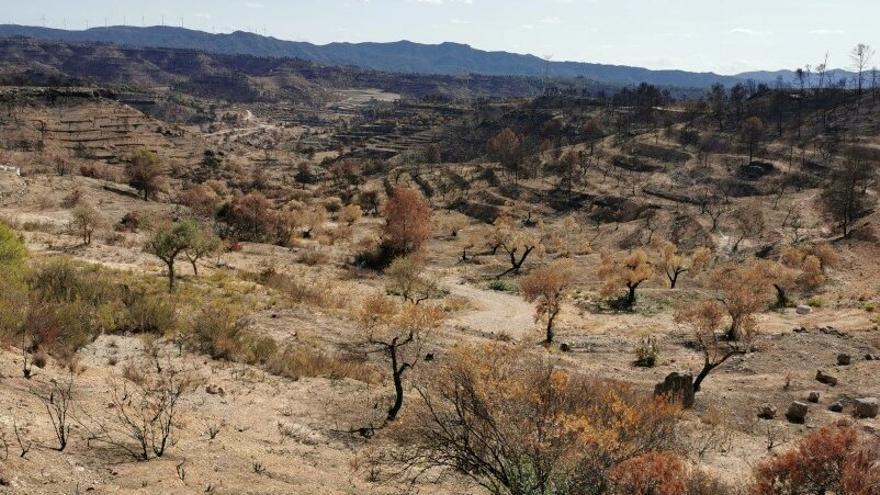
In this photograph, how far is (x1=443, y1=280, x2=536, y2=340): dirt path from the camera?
4000 centimetres

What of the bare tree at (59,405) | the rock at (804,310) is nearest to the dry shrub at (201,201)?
the bare tree at (59,405)

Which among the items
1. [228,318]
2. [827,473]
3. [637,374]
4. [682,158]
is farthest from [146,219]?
[682,158]

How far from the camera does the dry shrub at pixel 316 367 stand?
24.4 meters

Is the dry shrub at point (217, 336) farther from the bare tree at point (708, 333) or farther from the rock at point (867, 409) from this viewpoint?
the rock at point (867, 409)

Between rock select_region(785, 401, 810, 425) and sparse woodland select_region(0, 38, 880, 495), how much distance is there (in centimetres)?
12

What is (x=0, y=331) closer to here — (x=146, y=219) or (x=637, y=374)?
(x=637, y=374)

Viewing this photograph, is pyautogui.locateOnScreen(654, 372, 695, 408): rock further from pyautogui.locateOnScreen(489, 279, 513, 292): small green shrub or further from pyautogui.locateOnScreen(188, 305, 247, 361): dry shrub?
pyautogui.locateOnScreen(489, 279, 513, 292): small green shrub

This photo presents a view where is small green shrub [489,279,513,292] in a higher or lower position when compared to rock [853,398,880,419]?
lower

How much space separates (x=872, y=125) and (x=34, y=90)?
170 meters

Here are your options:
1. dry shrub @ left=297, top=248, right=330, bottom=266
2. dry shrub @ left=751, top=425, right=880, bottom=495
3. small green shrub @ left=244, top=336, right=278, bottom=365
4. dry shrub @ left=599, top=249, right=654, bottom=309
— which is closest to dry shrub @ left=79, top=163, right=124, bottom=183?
dry shrub @ left=297, top=248, right=330, bottom=266

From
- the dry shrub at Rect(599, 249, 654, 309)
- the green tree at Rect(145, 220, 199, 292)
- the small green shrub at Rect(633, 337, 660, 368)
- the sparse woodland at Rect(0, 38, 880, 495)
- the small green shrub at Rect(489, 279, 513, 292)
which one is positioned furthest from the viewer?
the small green shrub at Rect(489, 279, 513, 292)

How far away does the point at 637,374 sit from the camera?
30.1m

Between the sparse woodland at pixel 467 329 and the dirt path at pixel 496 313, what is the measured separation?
1.16ft

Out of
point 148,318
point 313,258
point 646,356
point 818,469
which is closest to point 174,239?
point 148,318
